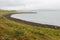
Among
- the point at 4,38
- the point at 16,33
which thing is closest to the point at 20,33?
the point at 16,33

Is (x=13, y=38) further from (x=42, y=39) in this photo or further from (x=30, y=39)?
(x=42, y=39)

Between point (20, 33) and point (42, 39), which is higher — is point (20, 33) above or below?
above

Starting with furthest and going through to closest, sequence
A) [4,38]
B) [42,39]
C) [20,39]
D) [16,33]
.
Answer: [42,39], [16,33], [20,39], [4,38]

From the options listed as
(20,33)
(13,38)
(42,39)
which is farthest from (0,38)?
(42,39)

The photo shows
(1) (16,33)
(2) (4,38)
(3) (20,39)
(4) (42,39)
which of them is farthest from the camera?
(4) (42,39)

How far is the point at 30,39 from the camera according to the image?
2189cm

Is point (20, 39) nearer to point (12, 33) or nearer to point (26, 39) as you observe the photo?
point (26, 39)

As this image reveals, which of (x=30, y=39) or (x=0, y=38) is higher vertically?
(x=0, y=38)

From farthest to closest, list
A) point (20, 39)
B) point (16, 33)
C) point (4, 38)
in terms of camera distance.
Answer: point (16, 33), point (20, 39), point (4, 38)

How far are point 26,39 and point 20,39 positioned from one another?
106 cm

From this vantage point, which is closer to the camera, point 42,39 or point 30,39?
point 30,39

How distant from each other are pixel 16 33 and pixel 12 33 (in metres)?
0.97

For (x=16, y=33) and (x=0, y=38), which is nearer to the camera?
(x=0, y=38)

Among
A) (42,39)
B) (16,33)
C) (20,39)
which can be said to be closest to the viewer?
(20,39)
